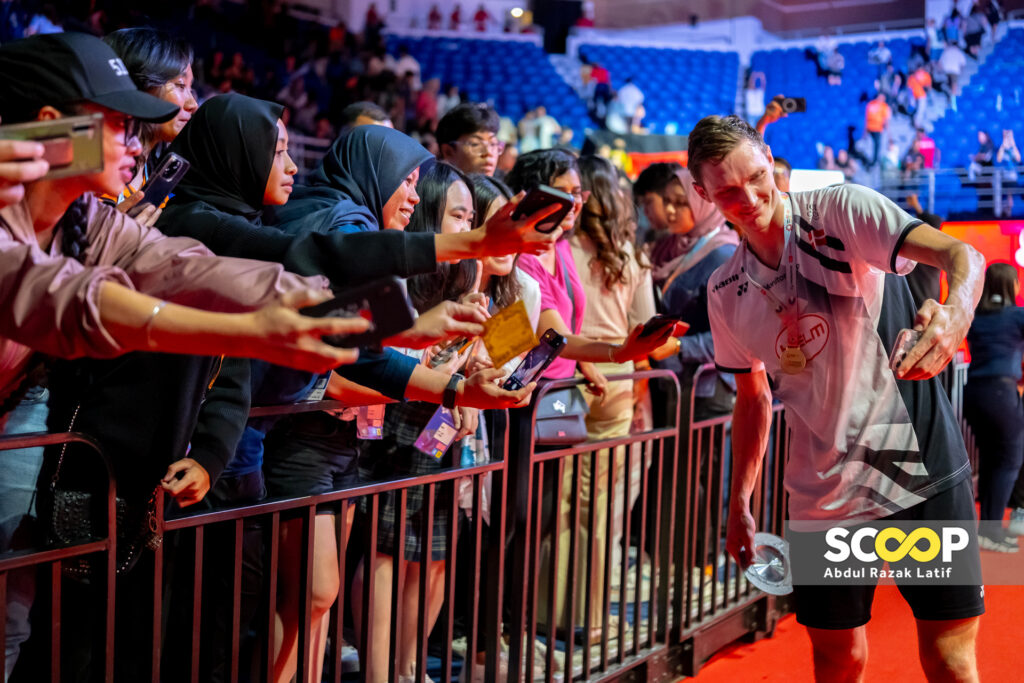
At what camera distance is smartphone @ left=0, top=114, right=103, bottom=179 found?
117 cm

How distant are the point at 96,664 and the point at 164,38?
66.5 inches

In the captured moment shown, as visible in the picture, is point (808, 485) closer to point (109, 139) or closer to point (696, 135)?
point (696, 135)

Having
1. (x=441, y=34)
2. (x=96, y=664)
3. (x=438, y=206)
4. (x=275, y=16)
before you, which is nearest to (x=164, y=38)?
(x=438, y=206)

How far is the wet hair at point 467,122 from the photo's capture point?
364 centimetres

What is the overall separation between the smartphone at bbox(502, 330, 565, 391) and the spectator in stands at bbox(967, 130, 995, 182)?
33.3 ft

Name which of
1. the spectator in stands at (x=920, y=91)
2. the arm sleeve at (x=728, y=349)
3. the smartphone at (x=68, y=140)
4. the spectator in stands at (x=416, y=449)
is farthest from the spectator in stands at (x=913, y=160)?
the smartphone at (x=68, y=140)

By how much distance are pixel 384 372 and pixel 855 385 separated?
1214 mm

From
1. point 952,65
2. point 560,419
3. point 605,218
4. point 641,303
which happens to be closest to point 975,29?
point 952,65

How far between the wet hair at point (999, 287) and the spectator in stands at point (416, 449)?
368 cm

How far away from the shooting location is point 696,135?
8.11ft

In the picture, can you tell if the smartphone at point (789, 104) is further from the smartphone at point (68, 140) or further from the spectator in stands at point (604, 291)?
the smartphone at point (68, 140)

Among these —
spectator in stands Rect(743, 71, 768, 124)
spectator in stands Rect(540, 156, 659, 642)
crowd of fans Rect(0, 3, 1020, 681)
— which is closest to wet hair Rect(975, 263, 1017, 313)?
crowd of fans Rect(0, 3, 1020, 681)

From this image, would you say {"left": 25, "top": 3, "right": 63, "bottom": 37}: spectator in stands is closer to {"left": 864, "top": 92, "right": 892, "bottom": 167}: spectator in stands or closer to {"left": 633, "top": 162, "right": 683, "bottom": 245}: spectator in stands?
{"left": 633, "top": 162, "right": 683, "bottom": 245}: spectator in stands

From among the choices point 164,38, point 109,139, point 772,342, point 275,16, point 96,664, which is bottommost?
point 96,664
